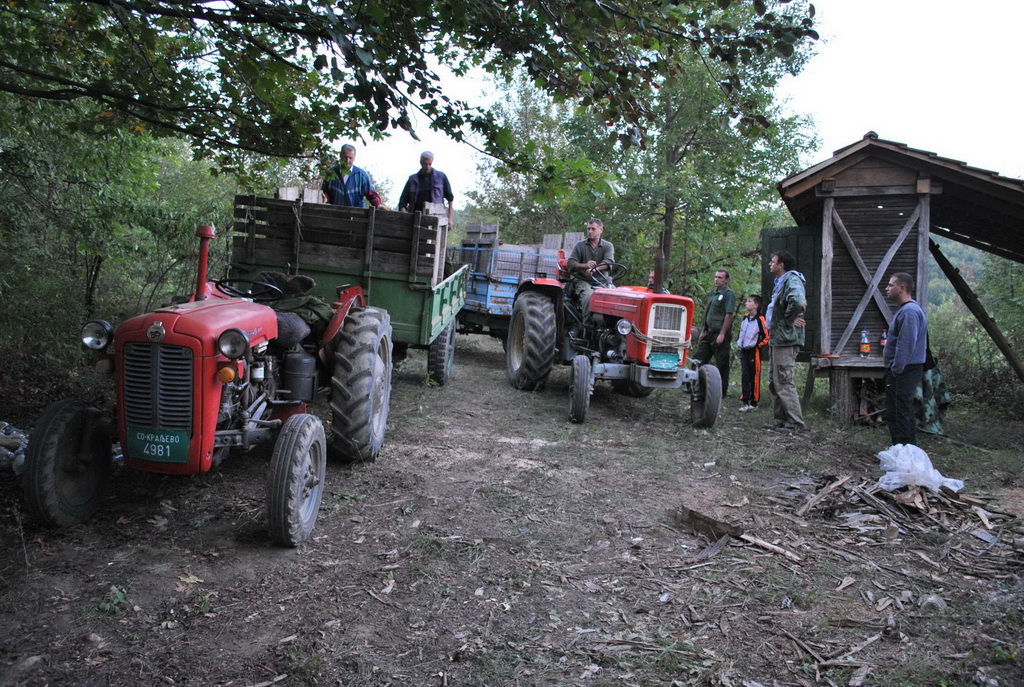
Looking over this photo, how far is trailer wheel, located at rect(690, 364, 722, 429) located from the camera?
726 centimetres

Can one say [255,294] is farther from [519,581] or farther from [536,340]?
[536,340]

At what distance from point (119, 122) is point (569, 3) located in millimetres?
3388

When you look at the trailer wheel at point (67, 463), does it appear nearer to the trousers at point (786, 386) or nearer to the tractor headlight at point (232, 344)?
the tractor headlight at point (232, 344)

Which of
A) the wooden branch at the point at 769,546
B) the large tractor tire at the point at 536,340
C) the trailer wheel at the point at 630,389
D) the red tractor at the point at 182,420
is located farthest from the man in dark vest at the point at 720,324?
the red tractor at the point at 182,420

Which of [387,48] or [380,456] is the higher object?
[387,48]

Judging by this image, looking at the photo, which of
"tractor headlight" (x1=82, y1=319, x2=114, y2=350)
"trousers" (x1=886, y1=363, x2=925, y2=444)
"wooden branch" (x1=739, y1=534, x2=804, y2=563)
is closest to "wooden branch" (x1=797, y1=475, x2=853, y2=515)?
"wooden branch" (x1=739, y1=534, x2=804, y2=563)

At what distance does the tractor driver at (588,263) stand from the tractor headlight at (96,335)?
5613 mm

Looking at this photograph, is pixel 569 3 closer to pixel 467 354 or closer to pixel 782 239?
pixel 782 239

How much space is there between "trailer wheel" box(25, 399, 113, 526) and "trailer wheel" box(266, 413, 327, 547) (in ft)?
3.09

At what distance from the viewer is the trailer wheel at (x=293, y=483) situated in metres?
3.50

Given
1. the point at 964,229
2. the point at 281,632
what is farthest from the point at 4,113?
the point at 964,229

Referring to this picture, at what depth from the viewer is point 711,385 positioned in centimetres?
727

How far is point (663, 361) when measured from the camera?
24.1ft

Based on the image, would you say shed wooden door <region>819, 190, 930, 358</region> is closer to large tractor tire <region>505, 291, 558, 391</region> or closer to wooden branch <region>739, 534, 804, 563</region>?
large tractor tire <region>505, 291, 558, 391</region>
